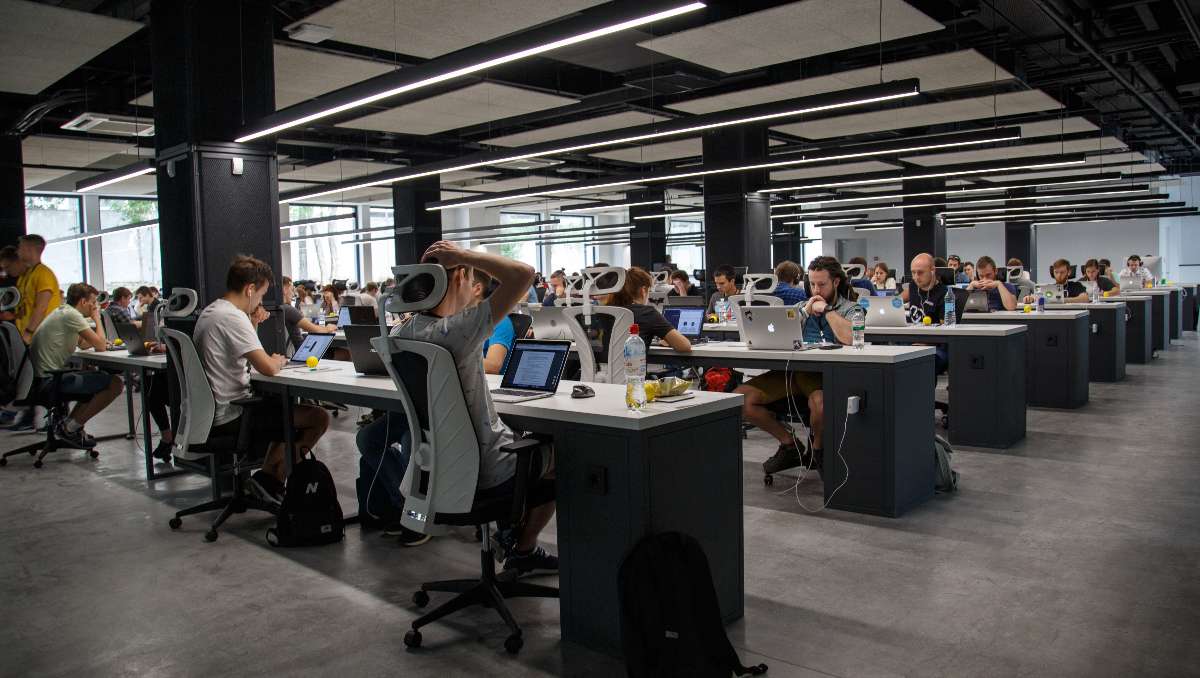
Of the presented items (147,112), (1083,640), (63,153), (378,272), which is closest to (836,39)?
(1083,640)

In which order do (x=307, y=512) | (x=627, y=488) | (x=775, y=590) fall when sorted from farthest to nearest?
(x=307, y=512)
(x=775, y=590)
(x=627, y=488)

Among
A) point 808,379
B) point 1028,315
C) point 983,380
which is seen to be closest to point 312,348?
point 808,379

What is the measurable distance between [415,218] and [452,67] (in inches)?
410

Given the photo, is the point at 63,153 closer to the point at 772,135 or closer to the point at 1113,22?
the point at 772,135

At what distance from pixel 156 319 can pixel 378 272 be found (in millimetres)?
17206

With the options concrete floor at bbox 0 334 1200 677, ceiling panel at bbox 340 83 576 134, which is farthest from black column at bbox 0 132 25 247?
A: concrete floor at bbox 0 334 1200 677

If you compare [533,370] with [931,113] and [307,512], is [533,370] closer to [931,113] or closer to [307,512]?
[307,512]

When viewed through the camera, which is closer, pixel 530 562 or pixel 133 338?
pixel 530 562

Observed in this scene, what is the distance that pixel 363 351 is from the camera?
14.0 ft

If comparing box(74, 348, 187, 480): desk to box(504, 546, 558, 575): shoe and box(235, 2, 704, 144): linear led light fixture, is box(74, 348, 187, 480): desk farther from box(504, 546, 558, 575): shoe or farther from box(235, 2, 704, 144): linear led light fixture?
box(504, 546, 558, 575): shoe

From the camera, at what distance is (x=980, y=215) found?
21297mm

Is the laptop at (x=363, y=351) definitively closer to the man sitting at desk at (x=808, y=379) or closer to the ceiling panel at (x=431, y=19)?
the man sitting at desk at (x=808, y=379)

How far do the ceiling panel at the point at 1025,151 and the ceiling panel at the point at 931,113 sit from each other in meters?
2.78

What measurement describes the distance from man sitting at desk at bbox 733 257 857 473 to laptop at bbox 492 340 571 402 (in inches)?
74.7
